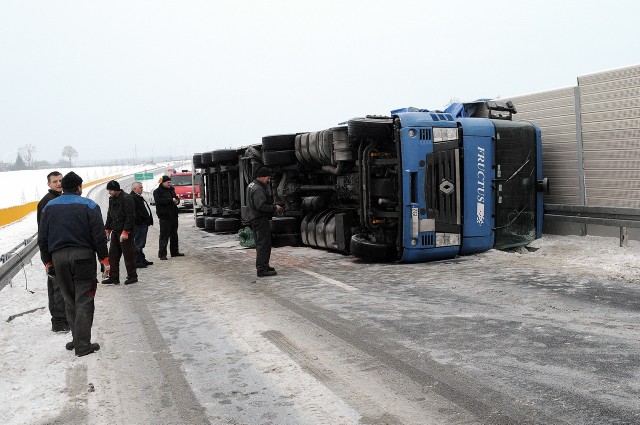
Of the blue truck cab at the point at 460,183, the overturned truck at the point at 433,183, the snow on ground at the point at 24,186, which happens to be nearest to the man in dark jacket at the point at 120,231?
the overturned truck at the point at 433,183

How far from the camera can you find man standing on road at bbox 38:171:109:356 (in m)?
5.84

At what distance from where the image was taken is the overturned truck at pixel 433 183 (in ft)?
32.4

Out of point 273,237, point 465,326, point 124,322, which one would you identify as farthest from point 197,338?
point 273,237

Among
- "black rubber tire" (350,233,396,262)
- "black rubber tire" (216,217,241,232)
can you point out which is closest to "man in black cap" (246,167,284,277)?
"black rubber tire" (350,233,396,262)

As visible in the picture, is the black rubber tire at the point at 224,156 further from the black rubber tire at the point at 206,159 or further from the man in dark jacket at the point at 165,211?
the man in dark jacket at the point at 165,211

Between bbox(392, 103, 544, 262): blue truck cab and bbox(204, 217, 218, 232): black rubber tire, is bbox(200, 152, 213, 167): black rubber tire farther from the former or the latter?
bbox(392, 103, 544, 262): blue truck cab

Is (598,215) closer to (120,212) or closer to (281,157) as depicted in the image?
(281,157)

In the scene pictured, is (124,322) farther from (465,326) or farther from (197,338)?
(465,326)

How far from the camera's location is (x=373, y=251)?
1039 centimetres

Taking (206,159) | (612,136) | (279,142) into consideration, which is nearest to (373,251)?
(279,142)

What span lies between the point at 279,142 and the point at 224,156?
4506mm

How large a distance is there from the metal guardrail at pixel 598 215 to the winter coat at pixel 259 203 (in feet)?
18.2

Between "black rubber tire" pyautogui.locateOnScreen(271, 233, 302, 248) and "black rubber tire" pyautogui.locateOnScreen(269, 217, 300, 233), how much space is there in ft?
0.30

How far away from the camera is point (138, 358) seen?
219 inches
